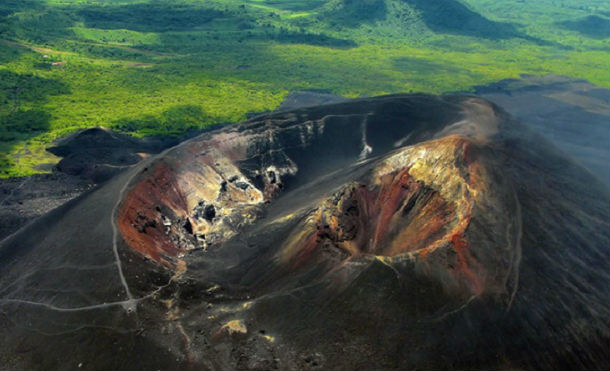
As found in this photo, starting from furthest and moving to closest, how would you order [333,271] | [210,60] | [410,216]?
[210,60] < [410,216] < [333,271]

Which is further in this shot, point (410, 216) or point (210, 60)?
point (210, 60)

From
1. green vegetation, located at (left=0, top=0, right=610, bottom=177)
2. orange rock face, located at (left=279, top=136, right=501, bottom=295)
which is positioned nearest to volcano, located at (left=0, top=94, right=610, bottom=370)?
orange rock face, located at (left=279, top=136, right=501, bottom=295)

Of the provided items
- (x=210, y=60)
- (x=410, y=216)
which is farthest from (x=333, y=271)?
(x=210, y=60)

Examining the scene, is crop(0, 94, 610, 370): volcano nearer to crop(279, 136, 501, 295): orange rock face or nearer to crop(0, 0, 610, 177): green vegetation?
crop(279, 136, 501, 295): orange rock face

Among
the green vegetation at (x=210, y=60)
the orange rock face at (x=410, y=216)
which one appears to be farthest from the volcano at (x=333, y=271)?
the green vegetation at (x=210, y=60)

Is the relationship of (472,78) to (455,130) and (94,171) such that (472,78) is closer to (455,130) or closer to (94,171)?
(455,130)

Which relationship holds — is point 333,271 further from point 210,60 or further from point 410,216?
point 210,60
